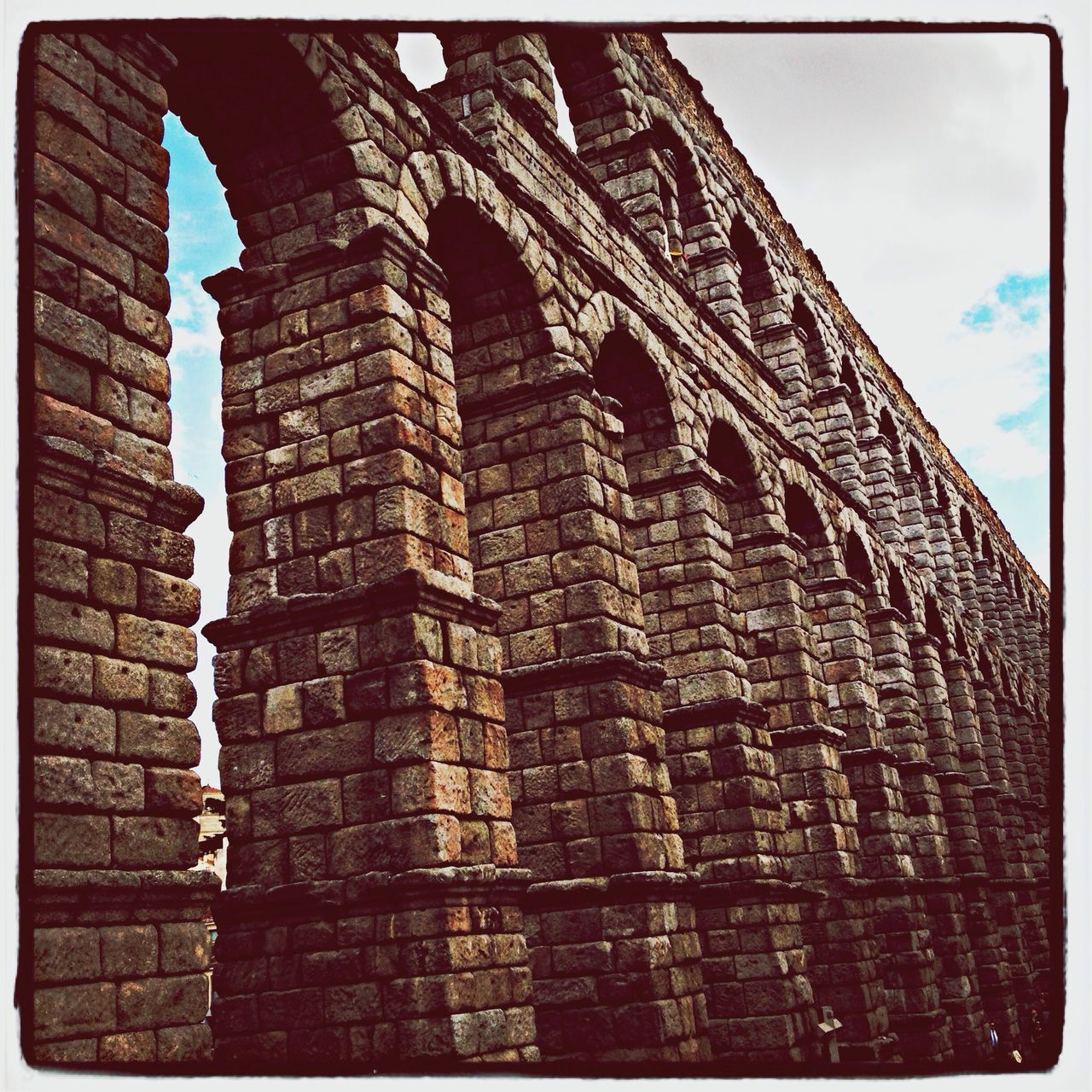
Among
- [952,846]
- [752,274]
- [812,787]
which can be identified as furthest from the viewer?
[752,274]

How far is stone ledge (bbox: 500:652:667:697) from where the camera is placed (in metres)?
8.56

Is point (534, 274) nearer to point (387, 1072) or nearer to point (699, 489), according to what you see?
point (699, 489)

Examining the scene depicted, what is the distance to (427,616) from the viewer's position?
6.74m

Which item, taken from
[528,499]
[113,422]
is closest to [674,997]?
[528,499]

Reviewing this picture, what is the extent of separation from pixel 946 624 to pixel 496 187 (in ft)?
47.4

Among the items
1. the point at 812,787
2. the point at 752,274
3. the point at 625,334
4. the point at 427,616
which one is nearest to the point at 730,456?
the point at 625,334

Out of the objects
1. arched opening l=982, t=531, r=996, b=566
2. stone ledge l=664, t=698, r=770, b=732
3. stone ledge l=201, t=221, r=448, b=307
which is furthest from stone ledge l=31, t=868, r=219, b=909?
arched opening l=982, t=531, r=996, b=566

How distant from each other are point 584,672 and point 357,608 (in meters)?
2.31

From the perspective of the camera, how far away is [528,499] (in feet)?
30.4

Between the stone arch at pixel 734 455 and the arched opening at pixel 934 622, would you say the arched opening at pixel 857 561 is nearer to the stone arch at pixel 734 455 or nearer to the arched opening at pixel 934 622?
the arched opening at pixel 934 622

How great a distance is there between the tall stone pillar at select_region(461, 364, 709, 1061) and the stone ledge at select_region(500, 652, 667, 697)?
0.01 m

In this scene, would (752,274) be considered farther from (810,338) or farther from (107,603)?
(107,603)

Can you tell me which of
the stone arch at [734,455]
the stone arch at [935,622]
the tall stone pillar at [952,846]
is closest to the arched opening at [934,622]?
the stone arch at [935,622]

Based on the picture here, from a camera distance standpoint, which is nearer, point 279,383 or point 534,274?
point 279,383
